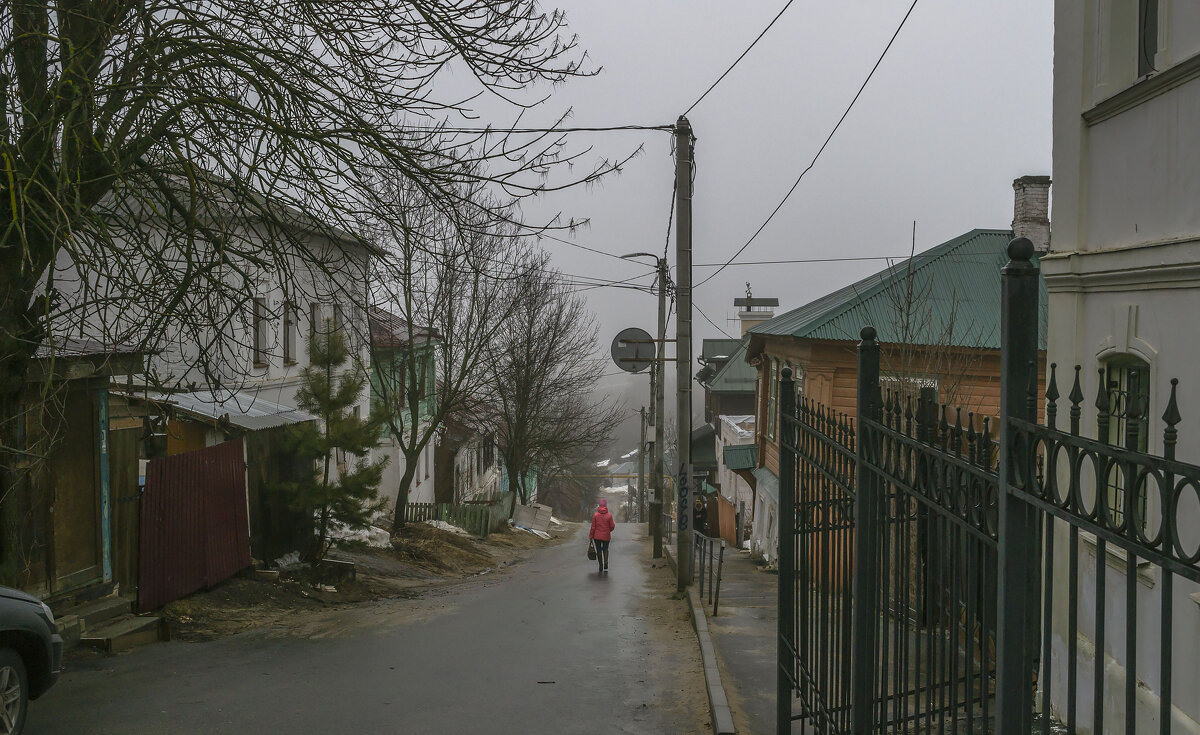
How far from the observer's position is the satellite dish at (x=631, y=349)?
1988 cm

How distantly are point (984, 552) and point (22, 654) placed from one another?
20.9ft

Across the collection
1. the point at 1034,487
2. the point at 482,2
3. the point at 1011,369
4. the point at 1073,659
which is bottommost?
the point at 1073,659

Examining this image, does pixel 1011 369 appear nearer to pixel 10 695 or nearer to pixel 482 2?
pixel 482 2

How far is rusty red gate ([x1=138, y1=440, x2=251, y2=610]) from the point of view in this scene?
11.5 metres

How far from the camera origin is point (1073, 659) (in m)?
2.22

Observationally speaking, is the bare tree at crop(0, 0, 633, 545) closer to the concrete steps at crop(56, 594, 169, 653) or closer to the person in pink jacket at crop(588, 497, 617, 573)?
the concrete steps at crop(56, 594, 169, 653)

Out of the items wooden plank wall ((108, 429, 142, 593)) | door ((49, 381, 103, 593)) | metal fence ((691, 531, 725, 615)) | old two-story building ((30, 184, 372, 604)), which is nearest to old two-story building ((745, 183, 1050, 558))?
metal fence ((691, 531, 725, 615))

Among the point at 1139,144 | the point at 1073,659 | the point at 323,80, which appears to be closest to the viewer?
the point at 1073,659

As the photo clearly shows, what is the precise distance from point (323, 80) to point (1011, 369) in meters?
6.30

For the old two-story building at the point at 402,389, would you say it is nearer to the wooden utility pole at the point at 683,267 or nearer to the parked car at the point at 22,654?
the wooden utility pole at the point at 683,267

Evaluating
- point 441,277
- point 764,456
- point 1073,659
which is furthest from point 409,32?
point 764,456

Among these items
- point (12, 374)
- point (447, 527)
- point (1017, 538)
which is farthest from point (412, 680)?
point (447, 527)

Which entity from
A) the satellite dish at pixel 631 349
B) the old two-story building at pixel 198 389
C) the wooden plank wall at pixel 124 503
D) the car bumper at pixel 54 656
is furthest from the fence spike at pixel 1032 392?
the satellite dish at pixel 631 349

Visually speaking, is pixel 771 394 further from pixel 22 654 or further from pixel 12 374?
pixel 22 654
